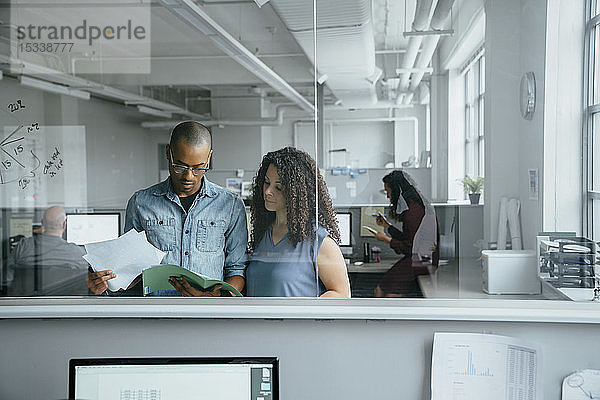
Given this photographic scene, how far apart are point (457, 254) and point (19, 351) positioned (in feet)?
5.03

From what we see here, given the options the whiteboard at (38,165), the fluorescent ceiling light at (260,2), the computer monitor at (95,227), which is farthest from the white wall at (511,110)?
the whiteboard at (38,165)

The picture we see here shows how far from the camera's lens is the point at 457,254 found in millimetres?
2533

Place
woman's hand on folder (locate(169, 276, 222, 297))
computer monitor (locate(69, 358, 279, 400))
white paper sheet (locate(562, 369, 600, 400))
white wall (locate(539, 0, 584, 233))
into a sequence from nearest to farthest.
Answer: computer monitor (locate(69, 358, 279, 400)) → white paper sheet (locate(562, 369, 600, 400)) → white wall (locate(539, 0, 584, 233)) → woman's hand on folder (locate(169, 276, 222, 297))

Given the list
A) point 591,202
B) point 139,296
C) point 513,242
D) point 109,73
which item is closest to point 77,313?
point 139,296

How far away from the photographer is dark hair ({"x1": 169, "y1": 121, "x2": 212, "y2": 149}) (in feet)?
8.47

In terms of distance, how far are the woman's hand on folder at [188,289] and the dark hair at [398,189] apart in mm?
669

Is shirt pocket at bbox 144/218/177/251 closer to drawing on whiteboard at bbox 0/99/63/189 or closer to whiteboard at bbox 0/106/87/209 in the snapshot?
whiteboard at bbox 0/106/87/209

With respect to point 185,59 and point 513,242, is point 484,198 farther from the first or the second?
point 185,59

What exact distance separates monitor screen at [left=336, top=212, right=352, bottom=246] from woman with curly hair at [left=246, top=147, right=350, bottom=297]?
0.02 m

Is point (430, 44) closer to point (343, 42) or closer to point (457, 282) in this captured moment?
point (343, 42)

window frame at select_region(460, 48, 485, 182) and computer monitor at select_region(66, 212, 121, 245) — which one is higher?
window frame at select_region(460, 48, 485, 182)

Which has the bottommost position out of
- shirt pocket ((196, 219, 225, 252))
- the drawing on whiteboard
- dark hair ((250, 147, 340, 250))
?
shirt pocket ((196, 219, 225, 252))

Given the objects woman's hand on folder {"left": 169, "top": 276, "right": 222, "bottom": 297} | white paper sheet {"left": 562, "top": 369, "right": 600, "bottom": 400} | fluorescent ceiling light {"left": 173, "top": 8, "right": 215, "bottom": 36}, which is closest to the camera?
white paper sheet {"left": 562, "top": 369, "right": 600, "bottom": 400}

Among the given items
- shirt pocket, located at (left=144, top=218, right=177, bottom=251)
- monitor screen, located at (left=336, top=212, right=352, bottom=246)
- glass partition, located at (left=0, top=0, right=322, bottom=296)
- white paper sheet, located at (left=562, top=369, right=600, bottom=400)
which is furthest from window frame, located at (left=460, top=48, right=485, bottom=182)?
shirt pocket, located at (left=144, top=218, right=177, bottom=251)
